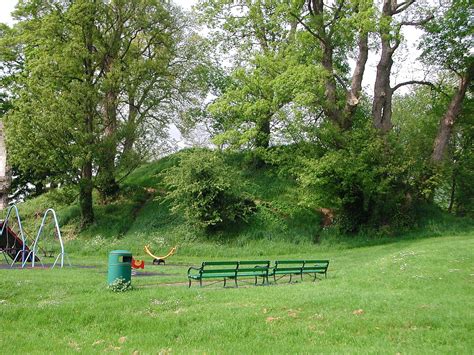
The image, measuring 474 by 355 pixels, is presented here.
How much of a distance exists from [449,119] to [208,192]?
15.0 meters

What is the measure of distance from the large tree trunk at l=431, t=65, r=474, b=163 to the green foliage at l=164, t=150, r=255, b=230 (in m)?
11.6

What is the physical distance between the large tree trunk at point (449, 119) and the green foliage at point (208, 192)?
11.6 metres

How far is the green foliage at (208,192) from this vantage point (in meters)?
26.4

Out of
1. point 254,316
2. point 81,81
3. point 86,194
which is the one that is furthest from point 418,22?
point 254,316

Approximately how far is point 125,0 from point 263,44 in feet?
32.2

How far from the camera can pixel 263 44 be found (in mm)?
33688

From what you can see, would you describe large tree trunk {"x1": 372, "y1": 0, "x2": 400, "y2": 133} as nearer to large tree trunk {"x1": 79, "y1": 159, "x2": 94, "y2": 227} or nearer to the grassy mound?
the grassy mound

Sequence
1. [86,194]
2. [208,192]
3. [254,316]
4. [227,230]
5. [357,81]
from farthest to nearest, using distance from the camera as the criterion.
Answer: [86,194], [227,230], [357,81], [208,192], [254,316]

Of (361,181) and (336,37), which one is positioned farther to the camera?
(336,37)

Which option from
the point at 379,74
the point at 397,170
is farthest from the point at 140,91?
the point at 397,170

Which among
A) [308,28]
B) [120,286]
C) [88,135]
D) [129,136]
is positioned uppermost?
[308,28]

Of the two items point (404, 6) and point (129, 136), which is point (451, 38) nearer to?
point (404, 6)

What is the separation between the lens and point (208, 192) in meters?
26.7

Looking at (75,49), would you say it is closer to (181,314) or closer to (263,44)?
(263,44)
